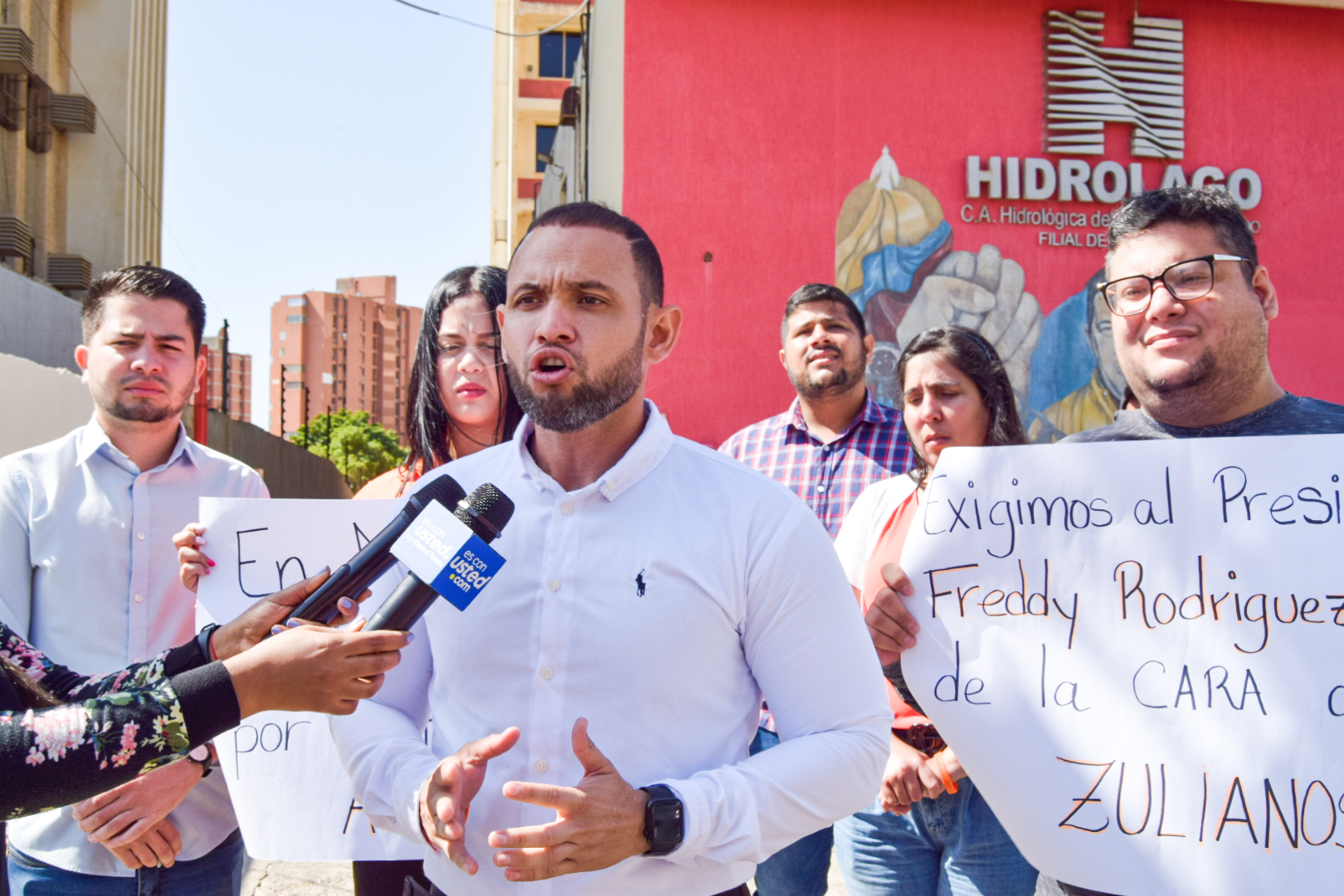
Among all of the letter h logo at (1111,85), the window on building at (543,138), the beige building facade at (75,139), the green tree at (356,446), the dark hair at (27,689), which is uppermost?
the window on building at (543,138)

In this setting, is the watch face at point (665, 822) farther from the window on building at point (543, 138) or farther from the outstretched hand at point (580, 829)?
the window on building at point (543, 138)

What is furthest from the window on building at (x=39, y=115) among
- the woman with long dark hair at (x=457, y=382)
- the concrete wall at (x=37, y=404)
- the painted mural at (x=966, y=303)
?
the woman with long dark hair at (x=457, y=382)

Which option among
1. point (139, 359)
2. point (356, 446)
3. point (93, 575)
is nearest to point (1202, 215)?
point (139, 359)

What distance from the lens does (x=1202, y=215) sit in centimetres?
200

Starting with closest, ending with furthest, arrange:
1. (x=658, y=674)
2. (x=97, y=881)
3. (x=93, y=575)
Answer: (x=658, y=674), (x=97, y=881), (x=93, y=575)

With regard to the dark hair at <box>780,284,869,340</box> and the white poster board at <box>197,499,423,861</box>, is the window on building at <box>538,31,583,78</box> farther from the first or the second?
the white poster board at <box>197,499,423,861</box>

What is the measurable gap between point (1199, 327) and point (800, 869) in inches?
79.2

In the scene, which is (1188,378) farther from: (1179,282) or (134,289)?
(134,289)

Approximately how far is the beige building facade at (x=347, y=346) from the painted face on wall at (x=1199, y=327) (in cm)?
8843

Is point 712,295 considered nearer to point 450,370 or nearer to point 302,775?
point 450,370

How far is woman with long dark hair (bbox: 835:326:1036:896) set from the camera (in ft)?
8.13

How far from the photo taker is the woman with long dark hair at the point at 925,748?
248 cm

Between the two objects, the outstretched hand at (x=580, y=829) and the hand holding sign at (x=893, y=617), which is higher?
the hand holding sign at (x=893, y=617)

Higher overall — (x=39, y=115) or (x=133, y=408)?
(x=39, y=115)
